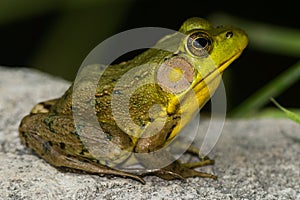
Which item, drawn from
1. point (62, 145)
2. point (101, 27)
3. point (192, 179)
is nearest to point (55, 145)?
point (62, 145)

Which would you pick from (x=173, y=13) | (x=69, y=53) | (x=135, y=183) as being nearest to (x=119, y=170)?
(x=135, y=183)

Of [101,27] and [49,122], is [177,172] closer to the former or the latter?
[49,122]

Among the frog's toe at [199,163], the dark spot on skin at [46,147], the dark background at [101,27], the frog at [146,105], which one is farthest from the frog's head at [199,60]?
the dark background at [101,27]

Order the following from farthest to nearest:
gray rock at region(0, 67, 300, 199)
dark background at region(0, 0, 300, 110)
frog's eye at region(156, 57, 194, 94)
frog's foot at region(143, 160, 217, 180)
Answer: dark background at region(0, 0, 300, 110)
frog's eye at region(156, 57, 194, 94)
frog's foot at region(143, 160, 217, 180)
gray rock at region(0, 67, 300, 199)

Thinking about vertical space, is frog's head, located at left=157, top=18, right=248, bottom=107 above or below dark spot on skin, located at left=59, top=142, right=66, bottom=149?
above

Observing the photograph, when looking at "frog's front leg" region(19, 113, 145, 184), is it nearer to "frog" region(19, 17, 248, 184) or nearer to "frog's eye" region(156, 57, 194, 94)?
"frog" region(19, 17, 248, 184)

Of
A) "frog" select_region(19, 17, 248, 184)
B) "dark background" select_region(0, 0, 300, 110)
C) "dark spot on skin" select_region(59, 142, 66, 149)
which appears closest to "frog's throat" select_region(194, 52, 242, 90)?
"frog" select_region(19, 17, 248, 184)

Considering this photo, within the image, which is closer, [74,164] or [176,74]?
[74,164]
